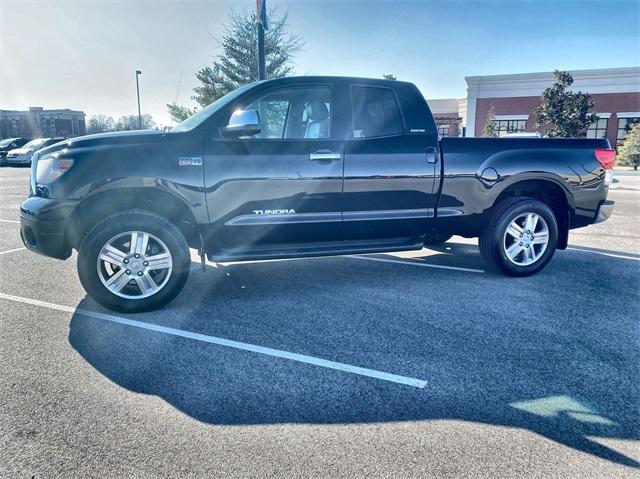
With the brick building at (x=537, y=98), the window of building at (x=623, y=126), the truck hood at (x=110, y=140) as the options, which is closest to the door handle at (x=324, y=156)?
the truck hood at (x=110, y=140)

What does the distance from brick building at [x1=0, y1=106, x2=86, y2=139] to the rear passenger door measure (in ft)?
235

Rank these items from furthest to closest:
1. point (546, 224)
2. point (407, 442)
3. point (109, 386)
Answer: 1. point (546, 224)
2. point (109, 386)
3. point (407, 442)

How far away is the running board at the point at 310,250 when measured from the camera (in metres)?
4.29

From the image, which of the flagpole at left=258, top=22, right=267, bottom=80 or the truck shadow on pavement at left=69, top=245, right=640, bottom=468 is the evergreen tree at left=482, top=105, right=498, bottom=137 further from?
the truck shadow on pavement at left=69, top=245, right=640, bottom=468

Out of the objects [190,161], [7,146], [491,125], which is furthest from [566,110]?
[7,146]

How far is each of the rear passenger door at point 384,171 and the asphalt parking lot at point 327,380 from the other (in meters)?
0.71

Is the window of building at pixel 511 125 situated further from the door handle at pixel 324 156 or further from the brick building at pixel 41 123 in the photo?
the brick building at pixel 41 123

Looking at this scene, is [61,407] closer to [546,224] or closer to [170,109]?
[546,224]

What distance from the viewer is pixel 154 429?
2.50 metres

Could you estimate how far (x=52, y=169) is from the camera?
3955 mm

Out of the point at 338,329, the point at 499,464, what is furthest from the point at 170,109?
the point at 499,464

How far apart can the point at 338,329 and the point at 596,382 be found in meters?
1.83

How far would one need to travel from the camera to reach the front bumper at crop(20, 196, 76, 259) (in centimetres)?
393

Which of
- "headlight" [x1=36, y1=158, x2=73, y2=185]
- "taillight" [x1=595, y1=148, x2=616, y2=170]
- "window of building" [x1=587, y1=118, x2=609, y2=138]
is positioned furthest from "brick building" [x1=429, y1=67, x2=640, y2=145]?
"headlight" [x1=36, y1=158, x2=73, y2=185]
